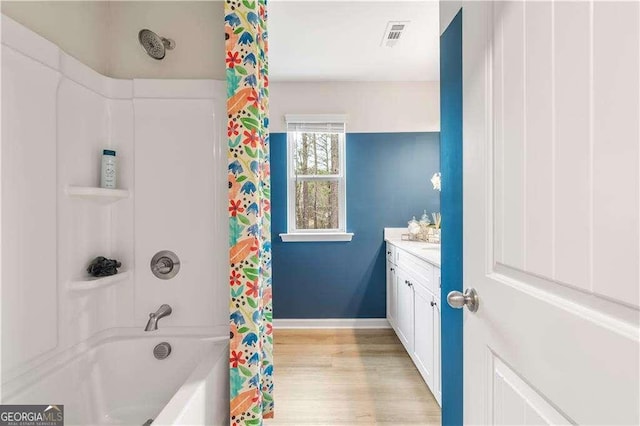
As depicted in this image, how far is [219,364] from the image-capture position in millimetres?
1313

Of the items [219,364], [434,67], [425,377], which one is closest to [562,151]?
[219,364]

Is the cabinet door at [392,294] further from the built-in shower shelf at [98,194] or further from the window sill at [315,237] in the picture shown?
the built-in shower shelf at [98,194]

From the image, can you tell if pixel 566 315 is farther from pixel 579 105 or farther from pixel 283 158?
pixel 283 158

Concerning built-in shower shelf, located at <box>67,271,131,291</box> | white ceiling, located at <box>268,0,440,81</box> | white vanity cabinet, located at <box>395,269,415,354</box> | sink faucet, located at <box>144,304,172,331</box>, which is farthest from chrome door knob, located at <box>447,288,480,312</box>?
white ceiling, located at <box>268,0,440,81</box>

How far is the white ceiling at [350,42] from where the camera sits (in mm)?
2172

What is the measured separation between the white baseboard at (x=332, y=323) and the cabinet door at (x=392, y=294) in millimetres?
140

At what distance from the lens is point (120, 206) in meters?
1.68

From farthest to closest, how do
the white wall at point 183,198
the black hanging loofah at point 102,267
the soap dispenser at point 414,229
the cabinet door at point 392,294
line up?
the soap dispenser at point 414,229, the cabinet door at point 392,294, the white wall at point 183,198, the black hanging loofah at point 102,267

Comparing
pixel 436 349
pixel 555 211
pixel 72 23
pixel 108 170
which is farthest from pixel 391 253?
pixel 72 23

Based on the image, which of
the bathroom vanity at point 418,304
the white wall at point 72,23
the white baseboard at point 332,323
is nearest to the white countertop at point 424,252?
the bathroom vanity at point 418,304

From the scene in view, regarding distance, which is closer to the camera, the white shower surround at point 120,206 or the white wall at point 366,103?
the white shower surround at point 120,206

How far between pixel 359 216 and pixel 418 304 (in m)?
1.31

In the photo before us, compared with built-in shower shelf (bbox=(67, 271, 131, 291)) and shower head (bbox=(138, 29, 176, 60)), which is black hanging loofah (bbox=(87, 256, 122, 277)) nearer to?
built-in shower shelf (bbox=(67, 271, 131, 291))

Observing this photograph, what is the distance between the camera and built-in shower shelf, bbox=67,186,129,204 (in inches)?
54.5
